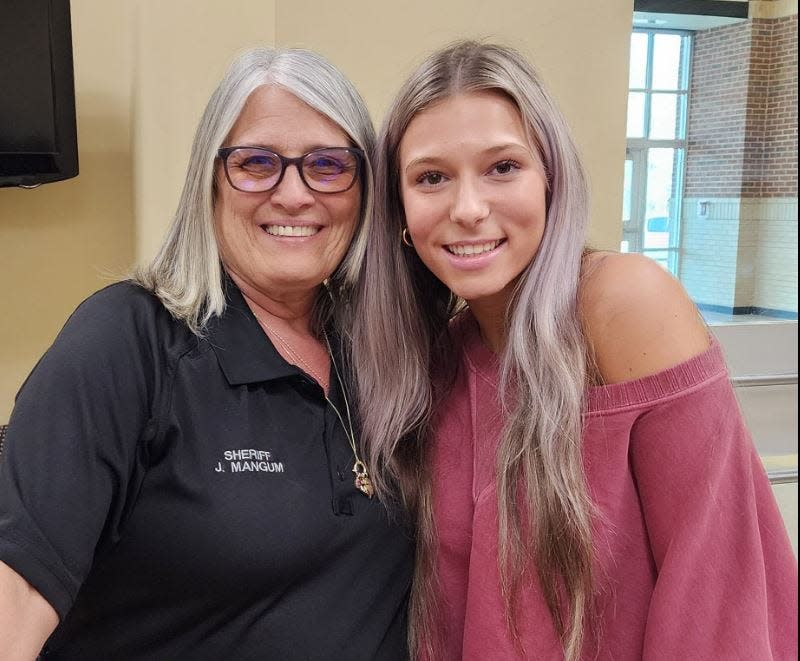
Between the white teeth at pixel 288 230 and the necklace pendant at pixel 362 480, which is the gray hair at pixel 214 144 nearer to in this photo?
the white teeth at pixel 288 230

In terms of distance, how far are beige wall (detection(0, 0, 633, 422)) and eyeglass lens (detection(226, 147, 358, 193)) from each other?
4.04 feet

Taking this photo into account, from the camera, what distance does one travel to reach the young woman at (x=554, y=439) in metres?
1.24

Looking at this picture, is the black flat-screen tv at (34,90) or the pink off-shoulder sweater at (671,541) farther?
the black flat-screen tv at (34,90)

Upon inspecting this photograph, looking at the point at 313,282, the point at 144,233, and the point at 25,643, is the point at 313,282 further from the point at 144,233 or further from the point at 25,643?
the point at 144,233

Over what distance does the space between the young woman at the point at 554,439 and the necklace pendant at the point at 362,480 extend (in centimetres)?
2

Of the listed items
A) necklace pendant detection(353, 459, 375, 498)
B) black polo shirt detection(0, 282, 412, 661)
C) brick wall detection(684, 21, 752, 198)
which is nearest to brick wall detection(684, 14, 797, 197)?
brick wall detection(684, 21, 752, 198)

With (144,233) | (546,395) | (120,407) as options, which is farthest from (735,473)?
(144,233)

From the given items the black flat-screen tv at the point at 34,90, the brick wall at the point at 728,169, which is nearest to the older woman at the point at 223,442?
the black flat-screen tv at the point at 34,90

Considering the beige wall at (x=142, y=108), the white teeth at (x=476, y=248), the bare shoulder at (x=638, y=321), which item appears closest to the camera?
the bare shoulder at (x=638, y=321)

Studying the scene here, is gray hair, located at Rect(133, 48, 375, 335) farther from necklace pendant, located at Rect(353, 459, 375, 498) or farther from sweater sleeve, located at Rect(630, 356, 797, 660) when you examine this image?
sweater sleeve, located at Rect(630, 356, 797, 660)

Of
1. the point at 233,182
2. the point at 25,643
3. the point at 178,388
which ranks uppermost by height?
the point at 233,182

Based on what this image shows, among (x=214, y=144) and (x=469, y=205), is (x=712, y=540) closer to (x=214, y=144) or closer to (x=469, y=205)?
(x=469, y=205)

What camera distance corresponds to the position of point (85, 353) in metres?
1.22

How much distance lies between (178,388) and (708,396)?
31.9 inches
